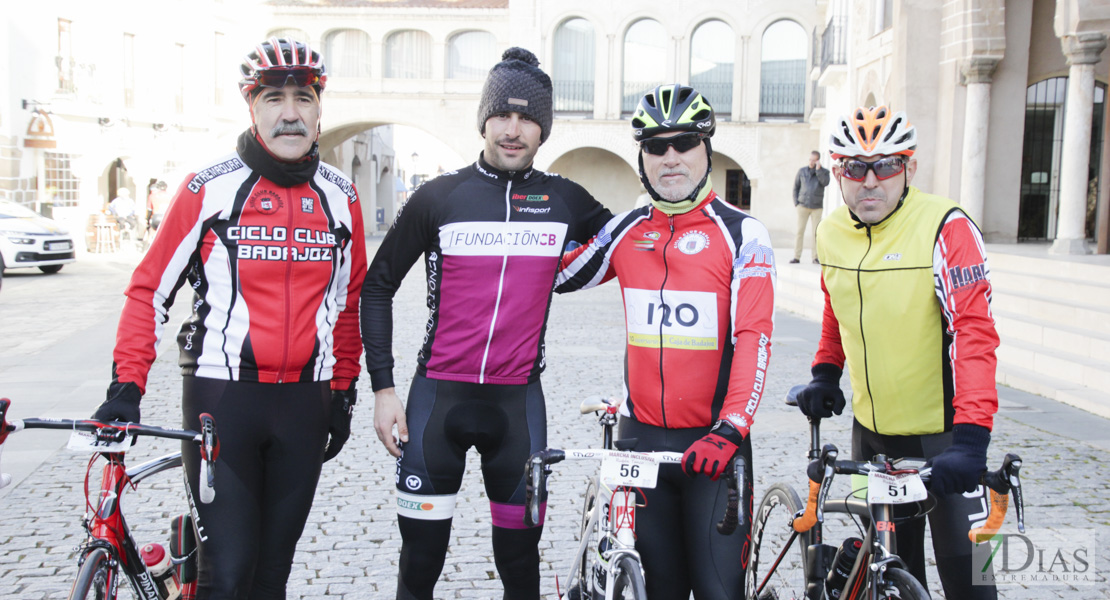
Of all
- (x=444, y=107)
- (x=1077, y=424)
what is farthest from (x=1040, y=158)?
(x=444, y=107)

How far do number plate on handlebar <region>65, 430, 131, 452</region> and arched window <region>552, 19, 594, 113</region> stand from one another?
3365cm

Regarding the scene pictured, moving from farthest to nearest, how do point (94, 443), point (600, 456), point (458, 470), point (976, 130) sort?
point (976, 130) < point (458, 470) < point (600, 456) < point (94, 443)

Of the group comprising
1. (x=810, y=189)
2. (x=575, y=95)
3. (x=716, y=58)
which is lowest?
(x=810, y=189)

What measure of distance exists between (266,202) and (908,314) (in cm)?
221

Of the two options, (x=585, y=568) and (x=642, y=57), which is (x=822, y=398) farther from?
(x=642, y=57)

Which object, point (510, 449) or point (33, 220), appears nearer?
point (510, 449)

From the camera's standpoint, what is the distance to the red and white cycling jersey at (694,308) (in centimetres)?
318

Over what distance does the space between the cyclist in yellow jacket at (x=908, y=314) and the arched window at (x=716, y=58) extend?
32.7 meters

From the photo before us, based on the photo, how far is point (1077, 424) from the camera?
7.70m

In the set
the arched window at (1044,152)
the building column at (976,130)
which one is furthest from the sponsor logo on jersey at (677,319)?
the arched window at (1044,152)

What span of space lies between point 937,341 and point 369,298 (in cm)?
200

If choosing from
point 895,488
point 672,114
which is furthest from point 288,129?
point 895,488

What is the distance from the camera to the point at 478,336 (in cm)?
342

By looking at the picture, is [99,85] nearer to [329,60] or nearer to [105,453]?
[329,60]
